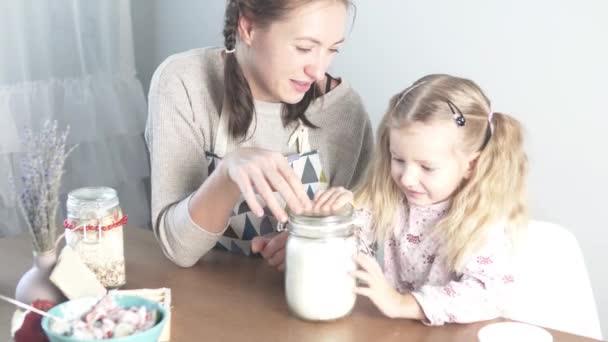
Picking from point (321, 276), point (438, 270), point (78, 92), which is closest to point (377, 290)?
point (321, 276)

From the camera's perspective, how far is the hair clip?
1331 millimetres

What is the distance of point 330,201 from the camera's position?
3.99 feet

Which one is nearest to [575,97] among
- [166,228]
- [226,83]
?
[226,83]

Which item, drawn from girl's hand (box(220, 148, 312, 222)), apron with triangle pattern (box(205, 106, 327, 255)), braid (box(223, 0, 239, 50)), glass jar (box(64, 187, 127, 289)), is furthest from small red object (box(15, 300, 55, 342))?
braid (box(223, 0, 239, 50))

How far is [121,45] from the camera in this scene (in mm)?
2375

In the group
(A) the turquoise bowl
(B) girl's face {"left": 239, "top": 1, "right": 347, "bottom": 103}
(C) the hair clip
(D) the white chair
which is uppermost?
(B) girl's face {"left": 239, "top": 1, "right": 347, "bottom": 103}

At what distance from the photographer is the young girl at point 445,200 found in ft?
4.02

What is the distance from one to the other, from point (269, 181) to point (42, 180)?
0.34 m

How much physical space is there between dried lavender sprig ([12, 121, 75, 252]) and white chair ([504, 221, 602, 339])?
31.1 inches

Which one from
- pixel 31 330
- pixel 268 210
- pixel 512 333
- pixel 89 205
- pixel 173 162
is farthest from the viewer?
pixel 268 210

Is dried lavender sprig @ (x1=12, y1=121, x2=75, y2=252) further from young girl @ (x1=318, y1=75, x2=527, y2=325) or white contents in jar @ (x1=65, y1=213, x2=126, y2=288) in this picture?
young girl @ (x1=318, y1=75, x2=527, y2=325)

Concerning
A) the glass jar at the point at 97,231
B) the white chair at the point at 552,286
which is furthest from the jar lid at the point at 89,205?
the white chair at the point at 552,286

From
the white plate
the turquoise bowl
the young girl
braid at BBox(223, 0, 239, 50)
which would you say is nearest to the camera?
the turquoise bowl

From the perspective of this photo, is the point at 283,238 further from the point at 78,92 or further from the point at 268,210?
the point at 78,92
